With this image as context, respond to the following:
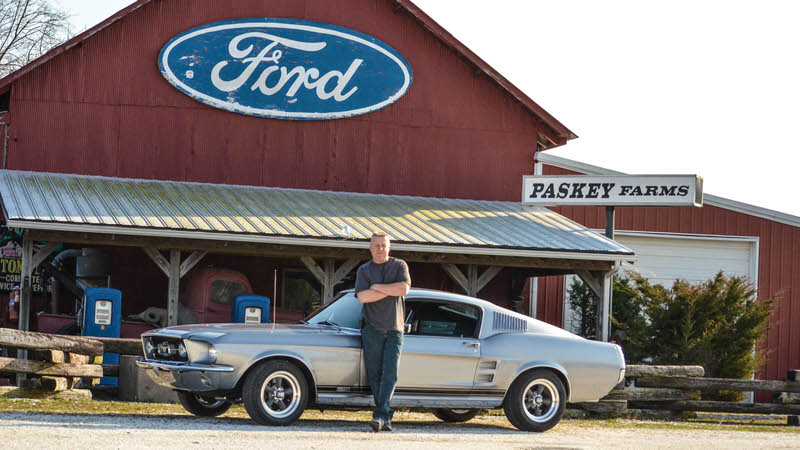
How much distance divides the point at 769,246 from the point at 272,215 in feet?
39.6

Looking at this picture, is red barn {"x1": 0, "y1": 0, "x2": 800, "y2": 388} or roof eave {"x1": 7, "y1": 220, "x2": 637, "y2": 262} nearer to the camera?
roof eave {"x1": 7, "y1": 220, "x2": 637, "y2": 262}

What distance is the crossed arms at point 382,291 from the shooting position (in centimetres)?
1077

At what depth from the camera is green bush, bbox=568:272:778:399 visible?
19.4 meters


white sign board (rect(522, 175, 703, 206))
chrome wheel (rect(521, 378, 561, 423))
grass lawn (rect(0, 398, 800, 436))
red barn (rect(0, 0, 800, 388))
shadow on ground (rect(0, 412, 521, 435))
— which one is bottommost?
grass lawn (rect(0, 398, 800, 436))

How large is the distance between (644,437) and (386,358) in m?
3.24

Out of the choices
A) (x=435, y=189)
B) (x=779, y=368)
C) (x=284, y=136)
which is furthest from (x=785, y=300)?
→ (x=284, y=136)

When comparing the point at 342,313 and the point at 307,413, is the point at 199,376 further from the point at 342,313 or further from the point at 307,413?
the point at 307,413

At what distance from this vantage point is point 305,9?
817 inches

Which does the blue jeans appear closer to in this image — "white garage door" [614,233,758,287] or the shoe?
the shoe

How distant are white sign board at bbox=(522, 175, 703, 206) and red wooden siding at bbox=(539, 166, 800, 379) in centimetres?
389

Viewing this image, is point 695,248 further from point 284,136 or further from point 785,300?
point 284,136

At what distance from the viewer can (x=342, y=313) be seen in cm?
1157

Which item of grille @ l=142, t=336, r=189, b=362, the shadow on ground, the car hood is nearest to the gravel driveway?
the shadow on ground

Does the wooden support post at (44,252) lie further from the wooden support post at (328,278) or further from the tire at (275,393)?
the tire at (275,393)
